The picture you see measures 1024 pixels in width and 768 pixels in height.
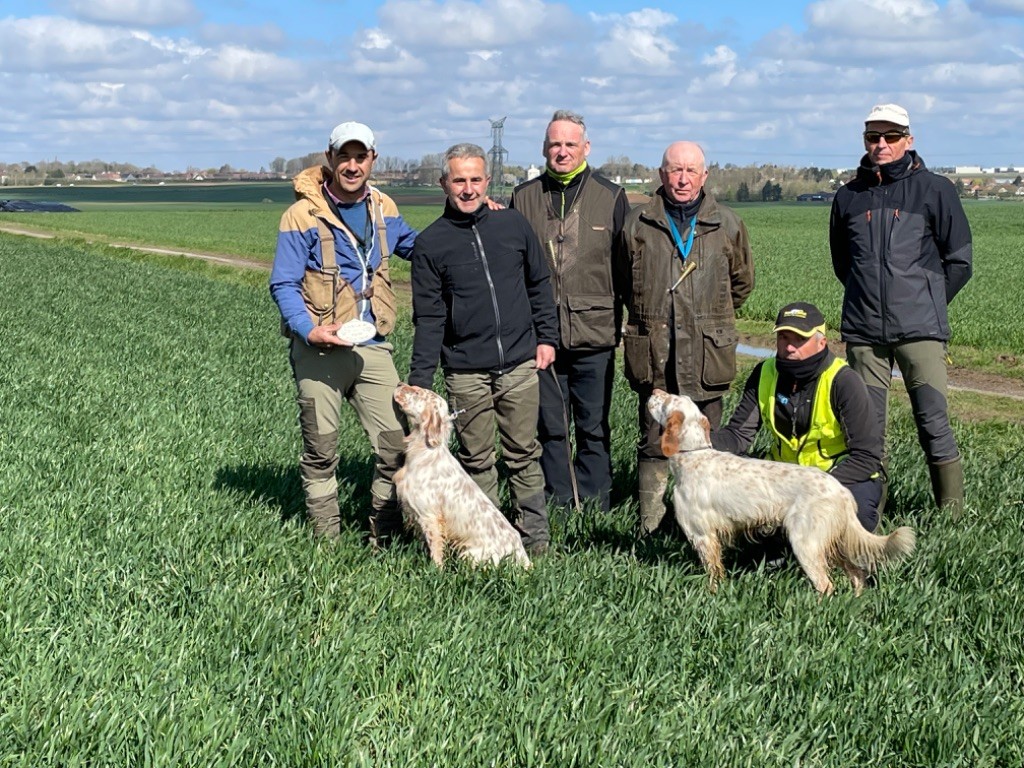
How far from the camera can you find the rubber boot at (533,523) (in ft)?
21.2

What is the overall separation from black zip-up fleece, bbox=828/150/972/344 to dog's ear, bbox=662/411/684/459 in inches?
65.2

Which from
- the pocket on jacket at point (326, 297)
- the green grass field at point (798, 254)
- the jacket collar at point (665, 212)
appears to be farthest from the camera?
the green grass field at point (798, 254)

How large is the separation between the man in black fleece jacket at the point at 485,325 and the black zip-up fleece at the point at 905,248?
2.03 metres

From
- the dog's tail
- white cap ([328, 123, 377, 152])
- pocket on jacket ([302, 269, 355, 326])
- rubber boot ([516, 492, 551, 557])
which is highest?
white cap ([328, 123, 377, 152])

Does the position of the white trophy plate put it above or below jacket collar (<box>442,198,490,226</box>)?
below

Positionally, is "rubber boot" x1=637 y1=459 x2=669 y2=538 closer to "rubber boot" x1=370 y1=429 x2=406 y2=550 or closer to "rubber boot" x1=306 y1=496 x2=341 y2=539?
"rubber boot" x1=370 y1=429 x2=406 y2=550

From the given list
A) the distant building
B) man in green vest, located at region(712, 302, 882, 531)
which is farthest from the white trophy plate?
the distant building

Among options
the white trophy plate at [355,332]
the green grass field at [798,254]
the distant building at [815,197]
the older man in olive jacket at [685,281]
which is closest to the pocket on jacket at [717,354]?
the older man in olive jacket at [685,281]

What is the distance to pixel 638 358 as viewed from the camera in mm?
6617

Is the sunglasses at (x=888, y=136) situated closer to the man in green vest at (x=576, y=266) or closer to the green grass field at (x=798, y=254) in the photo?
the man in green vest at (x=576, y=266)

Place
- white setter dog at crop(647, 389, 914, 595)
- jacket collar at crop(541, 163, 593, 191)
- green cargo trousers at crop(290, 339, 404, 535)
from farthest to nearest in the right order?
jacket collar at crop(541, 163, 593, 191), green cargo trousers at crop(290, 339, 404, 535), white setter dog at crop(647, 389, 914, 595)

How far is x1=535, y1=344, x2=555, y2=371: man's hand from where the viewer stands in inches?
252

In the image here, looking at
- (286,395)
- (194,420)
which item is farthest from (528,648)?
(286,395)

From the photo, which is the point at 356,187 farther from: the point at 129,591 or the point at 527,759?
the point at 527,759
